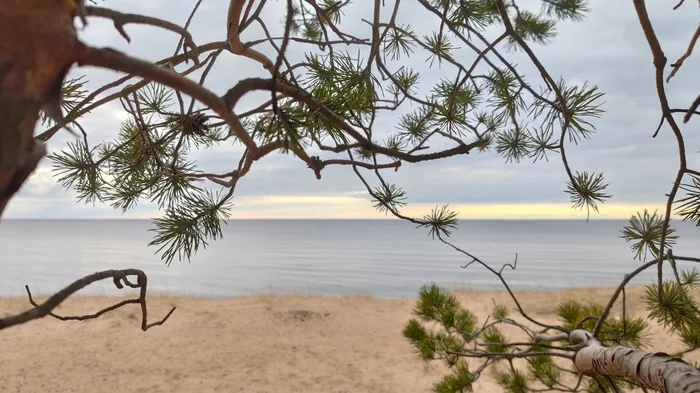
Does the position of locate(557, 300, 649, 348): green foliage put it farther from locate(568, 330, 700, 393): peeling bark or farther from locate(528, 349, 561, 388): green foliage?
locate(568, 330, 700, 393): peeling bark

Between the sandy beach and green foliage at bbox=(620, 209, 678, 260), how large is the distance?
6.22 ft

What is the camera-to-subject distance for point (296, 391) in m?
2.34

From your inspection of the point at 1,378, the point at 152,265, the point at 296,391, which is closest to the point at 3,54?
the point at 296,391

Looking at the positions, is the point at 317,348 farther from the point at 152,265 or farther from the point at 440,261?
the point at 440,261

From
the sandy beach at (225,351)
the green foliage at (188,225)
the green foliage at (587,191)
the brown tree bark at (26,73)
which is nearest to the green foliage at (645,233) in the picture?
the green foliage at (587,191)

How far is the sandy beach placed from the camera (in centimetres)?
239

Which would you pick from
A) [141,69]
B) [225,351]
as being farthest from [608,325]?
[225,351]

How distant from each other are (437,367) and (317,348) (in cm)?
71

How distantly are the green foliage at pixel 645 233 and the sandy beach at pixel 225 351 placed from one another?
6.22ft

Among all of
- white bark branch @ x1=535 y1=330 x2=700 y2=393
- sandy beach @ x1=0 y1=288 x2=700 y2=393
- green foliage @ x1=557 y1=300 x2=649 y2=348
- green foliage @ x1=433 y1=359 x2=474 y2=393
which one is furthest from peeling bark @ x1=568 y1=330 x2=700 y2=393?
sandy beach @ x1=0 y1=288 x2=700 y2=393

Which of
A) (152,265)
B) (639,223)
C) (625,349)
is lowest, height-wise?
(152,265)

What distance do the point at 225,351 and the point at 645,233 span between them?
8.67 feet

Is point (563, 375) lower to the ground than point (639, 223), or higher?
lower

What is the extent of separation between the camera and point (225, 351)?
286 cm
